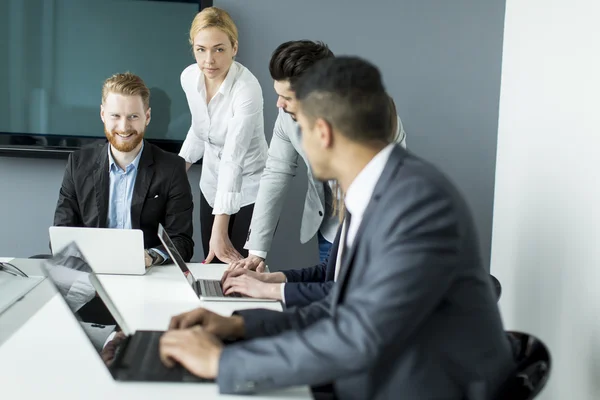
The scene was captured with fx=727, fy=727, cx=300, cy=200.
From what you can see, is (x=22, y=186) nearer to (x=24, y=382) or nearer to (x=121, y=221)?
(x=121, y=221)

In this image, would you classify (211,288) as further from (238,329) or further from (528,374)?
(528,374)

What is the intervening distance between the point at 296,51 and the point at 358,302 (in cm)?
126

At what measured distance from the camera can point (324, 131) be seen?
148 centimetres

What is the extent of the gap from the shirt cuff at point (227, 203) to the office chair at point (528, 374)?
1719 mm

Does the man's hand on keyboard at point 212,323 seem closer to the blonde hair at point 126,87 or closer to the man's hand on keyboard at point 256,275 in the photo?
the man's hand on keyboard at point 256,275

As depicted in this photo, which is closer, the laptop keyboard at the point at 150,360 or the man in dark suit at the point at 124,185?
Result: the laptop keyboard at the point at 150,360

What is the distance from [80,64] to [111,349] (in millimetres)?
2665

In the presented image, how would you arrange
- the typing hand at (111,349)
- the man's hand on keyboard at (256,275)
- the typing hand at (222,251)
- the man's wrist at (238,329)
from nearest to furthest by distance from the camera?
1. the typing hand at (111,349)
2. the man's wrist at (238,329)
3. the man's hand on keyboard at (256,275)
4. the typing hand at (222,251)

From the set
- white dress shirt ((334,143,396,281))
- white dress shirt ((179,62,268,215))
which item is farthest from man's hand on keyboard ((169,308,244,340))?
white dress shirt ((179,62,268,215))

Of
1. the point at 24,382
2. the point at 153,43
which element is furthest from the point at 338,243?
the point at 153,43

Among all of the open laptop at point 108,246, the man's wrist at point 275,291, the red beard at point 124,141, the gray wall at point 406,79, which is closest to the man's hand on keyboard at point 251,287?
the man's wrist at point 275,291

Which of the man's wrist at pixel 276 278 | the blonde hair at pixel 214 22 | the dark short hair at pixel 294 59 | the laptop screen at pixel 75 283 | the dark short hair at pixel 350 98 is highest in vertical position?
the blonde hair at pixel 214 22

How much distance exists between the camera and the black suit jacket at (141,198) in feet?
9.11

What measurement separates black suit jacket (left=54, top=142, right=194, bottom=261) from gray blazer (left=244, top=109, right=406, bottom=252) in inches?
11.1
